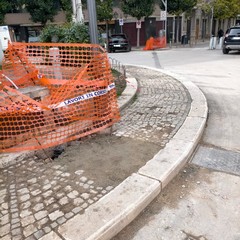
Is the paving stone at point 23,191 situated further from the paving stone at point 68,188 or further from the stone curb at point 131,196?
the stone curb at point 131,196

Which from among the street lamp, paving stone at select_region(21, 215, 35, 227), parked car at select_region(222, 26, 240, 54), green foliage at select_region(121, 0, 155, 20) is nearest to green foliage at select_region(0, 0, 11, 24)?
green foliage at select_region(121, 0, 155, 20)

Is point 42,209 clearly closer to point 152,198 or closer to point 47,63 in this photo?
point 152,198

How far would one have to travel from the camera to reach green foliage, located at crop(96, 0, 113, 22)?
25891 millimetres

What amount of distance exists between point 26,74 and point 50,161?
2304 mm

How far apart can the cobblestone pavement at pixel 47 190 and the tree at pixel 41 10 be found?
1065 inches

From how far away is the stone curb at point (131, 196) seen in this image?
2408mm

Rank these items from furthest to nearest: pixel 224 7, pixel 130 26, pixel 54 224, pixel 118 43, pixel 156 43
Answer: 1. pixel 130 26
2. pixel 224 7
3. pixel 156 43
4. pixel 118 43
5. pixel 54 224

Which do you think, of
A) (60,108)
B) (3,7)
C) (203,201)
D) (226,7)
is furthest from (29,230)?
(226,7)

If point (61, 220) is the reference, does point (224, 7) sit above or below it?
above

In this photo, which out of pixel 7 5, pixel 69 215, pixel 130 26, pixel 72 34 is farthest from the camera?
pixel 130 26

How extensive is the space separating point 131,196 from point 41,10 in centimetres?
A: 2933

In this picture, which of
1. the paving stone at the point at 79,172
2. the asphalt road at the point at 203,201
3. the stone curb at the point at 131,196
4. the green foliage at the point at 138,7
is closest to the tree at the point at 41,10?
the green foliage at the point at 138,7

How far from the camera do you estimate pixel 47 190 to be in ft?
9.77

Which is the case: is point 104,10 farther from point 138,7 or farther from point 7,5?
point 7,5
